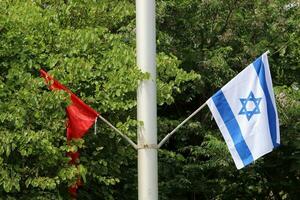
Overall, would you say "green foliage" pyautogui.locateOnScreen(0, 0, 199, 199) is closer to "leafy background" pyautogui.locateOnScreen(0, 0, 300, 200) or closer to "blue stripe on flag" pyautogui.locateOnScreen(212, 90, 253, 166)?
"leafy background" pyautogui.locateOnScreen(0, 0, 300, 200)

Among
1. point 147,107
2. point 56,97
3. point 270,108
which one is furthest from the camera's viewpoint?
point 270,108

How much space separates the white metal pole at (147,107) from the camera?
7.32 metres

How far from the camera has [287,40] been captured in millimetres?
12688

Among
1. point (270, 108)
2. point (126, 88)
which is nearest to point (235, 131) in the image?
point (270, 108)

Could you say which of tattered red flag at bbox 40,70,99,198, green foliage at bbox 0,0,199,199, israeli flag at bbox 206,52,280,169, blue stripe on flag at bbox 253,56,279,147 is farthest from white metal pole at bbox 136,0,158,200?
blue stripe on flag at bbox 253,56,279,147

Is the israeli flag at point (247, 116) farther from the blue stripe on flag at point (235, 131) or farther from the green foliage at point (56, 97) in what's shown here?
the green foliage at point (56, 97)

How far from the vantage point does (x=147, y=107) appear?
7.49m

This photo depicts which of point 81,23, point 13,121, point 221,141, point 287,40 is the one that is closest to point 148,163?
point 13,121

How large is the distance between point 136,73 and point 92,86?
965 mm

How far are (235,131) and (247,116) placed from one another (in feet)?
0.72

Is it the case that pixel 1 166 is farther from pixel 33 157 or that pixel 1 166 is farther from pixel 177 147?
pixel 177 147

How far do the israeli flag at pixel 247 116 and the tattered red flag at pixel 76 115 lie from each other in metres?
1.39

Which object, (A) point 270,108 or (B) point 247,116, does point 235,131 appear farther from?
(A) point 270,108

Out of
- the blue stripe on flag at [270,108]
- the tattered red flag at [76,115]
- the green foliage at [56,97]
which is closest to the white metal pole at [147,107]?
the green foliage at [56,97]
